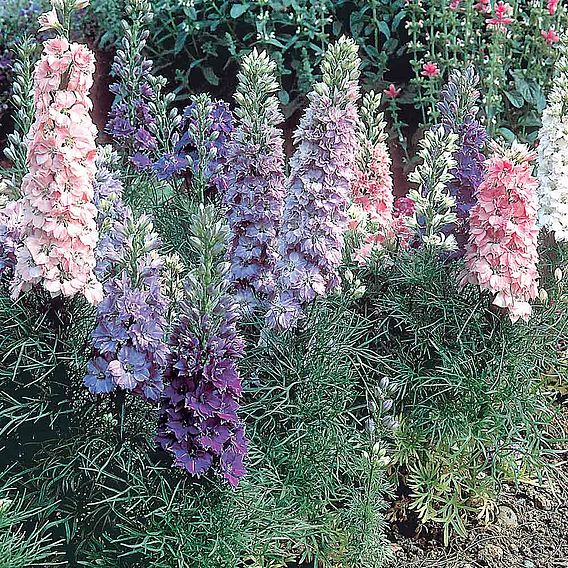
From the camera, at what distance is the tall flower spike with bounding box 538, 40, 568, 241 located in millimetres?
3582

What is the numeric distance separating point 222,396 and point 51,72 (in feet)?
3.43

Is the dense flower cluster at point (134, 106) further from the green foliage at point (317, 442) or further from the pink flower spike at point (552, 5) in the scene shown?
the pink flower spike at point (552, 5)

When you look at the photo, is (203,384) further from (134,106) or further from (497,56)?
(497,56)

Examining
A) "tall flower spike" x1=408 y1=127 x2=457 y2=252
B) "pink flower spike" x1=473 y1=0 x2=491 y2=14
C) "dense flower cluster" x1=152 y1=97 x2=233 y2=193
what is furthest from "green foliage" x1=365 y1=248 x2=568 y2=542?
"pink flower spike" x1=473 y1=0 x2=491 y2=14

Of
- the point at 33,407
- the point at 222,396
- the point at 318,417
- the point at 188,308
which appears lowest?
the point at 318,417

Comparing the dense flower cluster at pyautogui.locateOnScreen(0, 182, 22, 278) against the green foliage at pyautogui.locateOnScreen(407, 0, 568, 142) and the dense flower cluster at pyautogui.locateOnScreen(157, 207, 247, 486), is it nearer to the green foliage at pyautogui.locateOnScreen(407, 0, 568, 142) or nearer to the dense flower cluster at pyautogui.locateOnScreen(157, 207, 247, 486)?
the dense flower cluster at pyautogui.locateOnScreen(157, 207, 247, 486)

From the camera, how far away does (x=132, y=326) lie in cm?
244

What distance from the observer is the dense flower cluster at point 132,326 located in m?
2.43

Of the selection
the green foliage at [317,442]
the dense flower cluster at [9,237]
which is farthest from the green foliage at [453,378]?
the dense flower cluster at [9,237]

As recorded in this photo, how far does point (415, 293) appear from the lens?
3328 millimetres

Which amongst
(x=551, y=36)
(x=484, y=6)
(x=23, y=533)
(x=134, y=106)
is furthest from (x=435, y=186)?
(x=551, y=36)

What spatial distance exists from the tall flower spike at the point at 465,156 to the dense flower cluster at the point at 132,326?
54.1 inches

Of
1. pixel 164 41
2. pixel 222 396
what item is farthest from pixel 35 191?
pixel 164 41

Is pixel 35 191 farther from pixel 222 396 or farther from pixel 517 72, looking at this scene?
pixel 517 72
